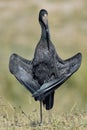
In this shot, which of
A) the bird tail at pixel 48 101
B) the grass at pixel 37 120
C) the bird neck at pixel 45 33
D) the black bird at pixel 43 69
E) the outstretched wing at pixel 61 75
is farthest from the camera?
the bird tail at pixel 48 101

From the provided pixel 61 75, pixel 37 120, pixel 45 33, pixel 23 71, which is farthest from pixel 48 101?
pixel 45 33

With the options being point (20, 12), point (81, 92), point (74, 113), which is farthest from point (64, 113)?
point (20, 12)

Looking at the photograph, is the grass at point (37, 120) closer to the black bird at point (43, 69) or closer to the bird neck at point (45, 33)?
the black bird at point (43, 69)

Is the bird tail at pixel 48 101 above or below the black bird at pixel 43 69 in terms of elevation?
below

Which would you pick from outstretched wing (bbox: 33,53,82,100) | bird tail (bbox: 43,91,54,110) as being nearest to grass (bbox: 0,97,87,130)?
bird tail (bbox: 43,91,54,110)

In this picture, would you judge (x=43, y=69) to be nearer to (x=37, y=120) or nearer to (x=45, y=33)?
(x=45, y=33)

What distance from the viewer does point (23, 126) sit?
1273cm

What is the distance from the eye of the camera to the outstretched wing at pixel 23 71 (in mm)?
12969

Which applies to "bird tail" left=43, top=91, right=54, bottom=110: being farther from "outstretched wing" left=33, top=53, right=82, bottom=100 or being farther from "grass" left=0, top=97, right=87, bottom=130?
"outstretched wing" left=33, top=53, right=82, bottom=100

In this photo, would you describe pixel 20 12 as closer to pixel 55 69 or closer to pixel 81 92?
pixel 81 92

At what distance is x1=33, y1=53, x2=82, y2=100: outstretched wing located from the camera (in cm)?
1270

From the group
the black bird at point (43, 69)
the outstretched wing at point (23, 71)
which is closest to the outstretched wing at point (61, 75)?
the black bird at point (43, 69)

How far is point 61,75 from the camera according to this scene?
42.9 ft

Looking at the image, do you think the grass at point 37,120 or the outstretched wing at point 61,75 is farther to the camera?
the outstretched wing at point 61,75
